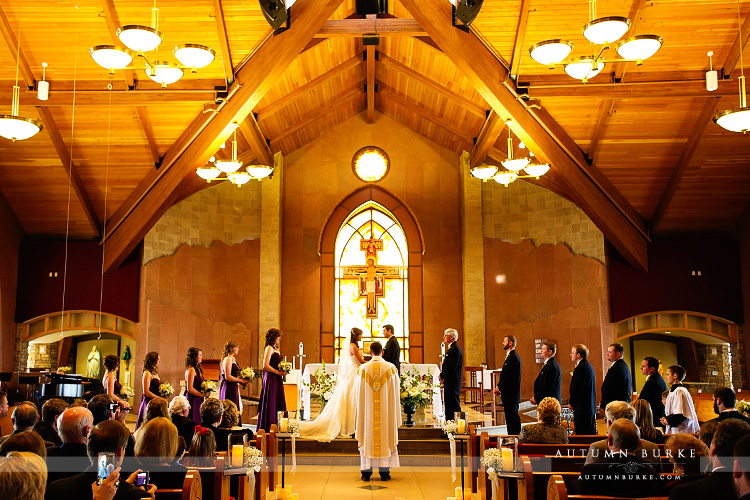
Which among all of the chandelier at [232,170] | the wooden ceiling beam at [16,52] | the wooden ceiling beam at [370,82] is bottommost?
the chandelier at [232,170]

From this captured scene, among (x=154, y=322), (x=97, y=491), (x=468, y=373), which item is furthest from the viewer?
(x=468, y=373)

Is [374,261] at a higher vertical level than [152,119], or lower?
lower

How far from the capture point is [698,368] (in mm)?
15102

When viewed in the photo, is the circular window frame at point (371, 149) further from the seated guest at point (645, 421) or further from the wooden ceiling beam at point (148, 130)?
the seated guest at point (645, 421)

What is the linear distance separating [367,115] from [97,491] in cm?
1323

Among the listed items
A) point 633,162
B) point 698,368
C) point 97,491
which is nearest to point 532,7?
point 633,162

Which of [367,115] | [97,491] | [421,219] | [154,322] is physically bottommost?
[97,491]

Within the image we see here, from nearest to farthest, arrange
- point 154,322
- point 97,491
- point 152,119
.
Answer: point 97,491
point 152,119
point 154,322

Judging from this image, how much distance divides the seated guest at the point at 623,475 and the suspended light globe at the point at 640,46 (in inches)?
166

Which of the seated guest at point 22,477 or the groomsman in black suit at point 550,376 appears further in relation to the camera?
the groomsman in black suit at point 550,376

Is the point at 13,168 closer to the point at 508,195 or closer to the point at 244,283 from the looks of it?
the point at 244,283

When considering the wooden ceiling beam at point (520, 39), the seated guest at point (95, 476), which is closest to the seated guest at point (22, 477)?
the seated guest at point (95, 476)

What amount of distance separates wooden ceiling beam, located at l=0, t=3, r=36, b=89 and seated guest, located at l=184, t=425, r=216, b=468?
6441mm

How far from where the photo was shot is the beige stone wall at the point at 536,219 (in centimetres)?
1349
